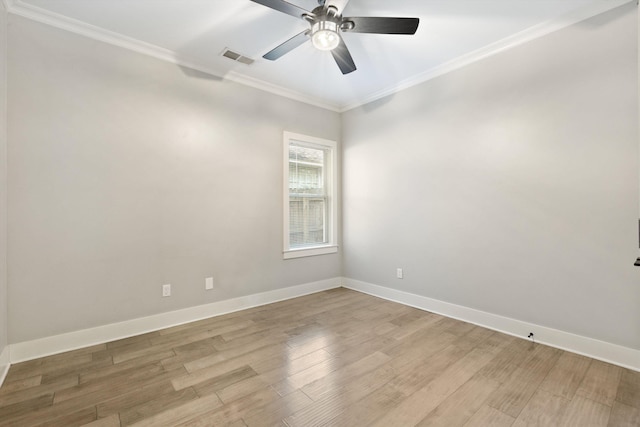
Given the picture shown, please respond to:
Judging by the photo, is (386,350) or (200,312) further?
(200,312)

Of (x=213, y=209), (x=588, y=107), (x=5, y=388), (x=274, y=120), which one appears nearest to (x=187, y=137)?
(x=213, y=209)

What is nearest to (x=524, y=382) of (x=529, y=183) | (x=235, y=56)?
(x=529, y=183)

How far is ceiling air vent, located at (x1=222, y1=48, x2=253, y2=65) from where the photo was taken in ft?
9.53

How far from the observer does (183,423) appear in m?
1.60

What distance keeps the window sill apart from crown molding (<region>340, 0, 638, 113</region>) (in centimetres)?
235

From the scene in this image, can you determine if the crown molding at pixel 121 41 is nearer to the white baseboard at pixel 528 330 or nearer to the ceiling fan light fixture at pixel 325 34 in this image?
the ceiling fan light fixture at pixel 325 34

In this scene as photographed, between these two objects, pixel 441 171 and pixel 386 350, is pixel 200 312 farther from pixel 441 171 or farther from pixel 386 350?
pixel 441 171

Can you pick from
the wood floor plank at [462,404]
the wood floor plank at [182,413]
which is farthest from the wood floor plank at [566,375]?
the wood floor plank at [182,413]

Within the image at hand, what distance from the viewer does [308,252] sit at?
4.10 metres

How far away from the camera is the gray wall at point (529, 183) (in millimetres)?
2205

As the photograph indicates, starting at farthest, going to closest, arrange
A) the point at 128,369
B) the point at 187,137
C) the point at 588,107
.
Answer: the point at 187,137 < the point at 588,107 < the point at 128,369

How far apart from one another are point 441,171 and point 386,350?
2.05 m

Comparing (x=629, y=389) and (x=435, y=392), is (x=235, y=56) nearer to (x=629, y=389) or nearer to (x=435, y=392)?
(x=435, y=392)

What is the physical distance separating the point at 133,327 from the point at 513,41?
4.55 meters
